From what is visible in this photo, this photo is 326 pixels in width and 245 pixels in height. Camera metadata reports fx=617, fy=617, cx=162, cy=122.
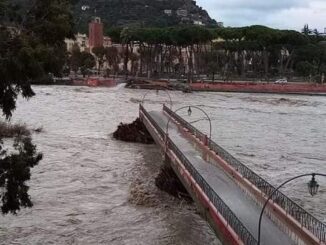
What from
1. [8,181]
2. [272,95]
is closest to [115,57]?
[272,95]

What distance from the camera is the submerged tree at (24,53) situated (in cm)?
1248

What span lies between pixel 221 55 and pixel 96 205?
430 feet

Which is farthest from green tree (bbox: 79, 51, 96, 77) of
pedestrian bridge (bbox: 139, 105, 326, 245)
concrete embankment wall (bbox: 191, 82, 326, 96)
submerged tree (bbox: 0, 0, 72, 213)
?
submerged tree (bbox: 0, 0, 72, 213)

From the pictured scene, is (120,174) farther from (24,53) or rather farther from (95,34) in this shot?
(95,34)

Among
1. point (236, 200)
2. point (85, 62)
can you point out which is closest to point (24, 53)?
point (236, 200)

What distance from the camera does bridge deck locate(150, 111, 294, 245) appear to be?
16609mm

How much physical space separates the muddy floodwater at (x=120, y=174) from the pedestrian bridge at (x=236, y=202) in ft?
4.87

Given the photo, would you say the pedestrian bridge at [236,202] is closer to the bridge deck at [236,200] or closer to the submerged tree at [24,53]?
the bridge deck at [236,200]

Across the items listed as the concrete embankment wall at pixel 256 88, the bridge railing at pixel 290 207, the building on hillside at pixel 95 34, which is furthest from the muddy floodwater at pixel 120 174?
the building on hillside at pixel 95 34

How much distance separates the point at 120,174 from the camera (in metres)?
31.5

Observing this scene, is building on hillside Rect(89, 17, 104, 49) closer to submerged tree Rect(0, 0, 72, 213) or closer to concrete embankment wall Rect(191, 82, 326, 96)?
concrete embankment wall Rect(191, 82, 326, 96)

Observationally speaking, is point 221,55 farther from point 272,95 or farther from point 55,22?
point 55,22

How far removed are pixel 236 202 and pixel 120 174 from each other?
40.3 ft

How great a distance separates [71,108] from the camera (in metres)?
71.5
